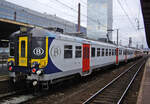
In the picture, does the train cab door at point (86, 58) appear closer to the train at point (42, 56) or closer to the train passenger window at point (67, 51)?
the train at point (42, 56)

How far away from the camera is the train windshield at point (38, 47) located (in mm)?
7301

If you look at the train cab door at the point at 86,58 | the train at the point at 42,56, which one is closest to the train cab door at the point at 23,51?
the train at the point at 42,56

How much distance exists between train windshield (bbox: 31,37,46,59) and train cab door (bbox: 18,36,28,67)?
42 cm

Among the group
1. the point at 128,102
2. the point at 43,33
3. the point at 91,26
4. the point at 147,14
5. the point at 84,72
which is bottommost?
the point at 128,102

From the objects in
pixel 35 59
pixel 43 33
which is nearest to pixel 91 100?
pixel 35 59

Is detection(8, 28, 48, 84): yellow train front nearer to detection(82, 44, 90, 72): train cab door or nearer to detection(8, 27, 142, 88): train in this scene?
detection(8, 27, 142, 88): train

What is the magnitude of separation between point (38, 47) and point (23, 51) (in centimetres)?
96

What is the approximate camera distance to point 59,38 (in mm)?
7996

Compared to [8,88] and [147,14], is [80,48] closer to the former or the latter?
[8,88]

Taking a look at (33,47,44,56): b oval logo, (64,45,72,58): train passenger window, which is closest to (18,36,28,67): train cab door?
(33,47,44,56): b oval logo

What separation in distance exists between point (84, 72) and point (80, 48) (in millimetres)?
1832

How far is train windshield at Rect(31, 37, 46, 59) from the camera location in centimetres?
730

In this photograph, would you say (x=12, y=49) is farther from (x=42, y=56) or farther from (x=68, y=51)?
(x=68, y=51)

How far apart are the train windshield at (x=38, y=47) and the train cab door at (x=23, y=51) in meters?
0.42
